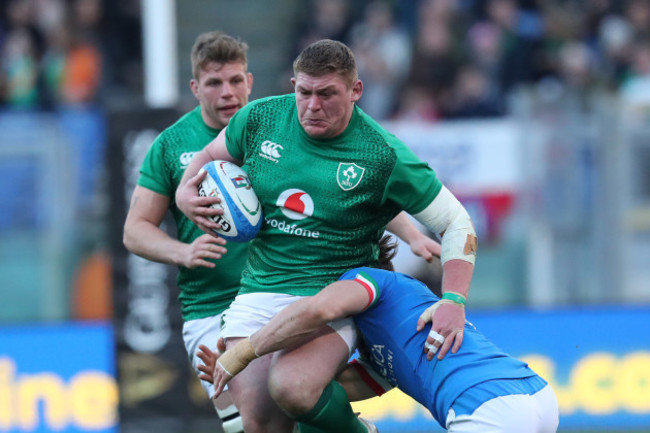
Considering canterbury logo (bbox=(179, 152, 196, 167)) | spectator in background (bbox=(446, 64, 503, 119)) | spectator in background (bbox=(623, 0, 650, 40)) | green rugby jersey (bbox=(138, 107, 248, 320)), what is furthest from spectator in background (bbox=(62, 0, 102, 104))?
canterbury logo (bbox=(179, 152, 196, 167))

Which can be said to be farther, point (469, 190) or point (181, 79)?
point (181, 79)

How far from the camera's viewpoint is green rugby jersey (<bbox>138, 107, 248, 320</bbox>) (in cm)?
572

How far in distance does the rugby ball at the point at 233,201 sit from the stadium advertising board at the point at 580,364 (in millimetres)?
4723

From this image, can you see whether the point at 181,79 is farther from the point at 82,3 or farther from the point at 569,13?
the point at 569,13

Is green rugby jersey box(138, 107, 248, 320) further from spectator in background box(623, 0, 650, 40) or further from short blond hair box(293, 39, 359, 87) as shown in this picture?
spectator in background box(623, 0, 650, 40)

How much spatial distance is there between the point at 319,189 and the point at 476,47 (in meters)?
7.43

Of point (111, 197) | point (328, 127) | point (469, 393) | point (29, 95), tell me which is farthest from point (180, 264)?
point (29, 95)

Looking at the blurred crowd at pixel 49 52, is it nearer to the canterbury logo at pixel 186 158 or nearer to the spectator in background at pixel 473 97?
the spectator in background at pixel 473 97

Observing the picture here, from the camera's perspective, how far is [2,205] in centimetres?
968

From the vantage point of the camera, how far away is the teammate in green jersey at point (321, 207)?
4785 millimetres

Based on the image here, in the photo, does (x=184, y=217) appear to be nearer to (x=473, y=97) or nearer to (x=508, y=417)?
(x=508, y=417)

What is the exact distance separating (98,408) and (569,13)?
698 cm

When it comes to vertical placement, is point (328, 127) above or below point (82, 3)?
below

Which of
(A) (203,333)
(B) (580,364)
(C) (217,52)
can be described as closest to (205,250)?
(A) (203,333)
